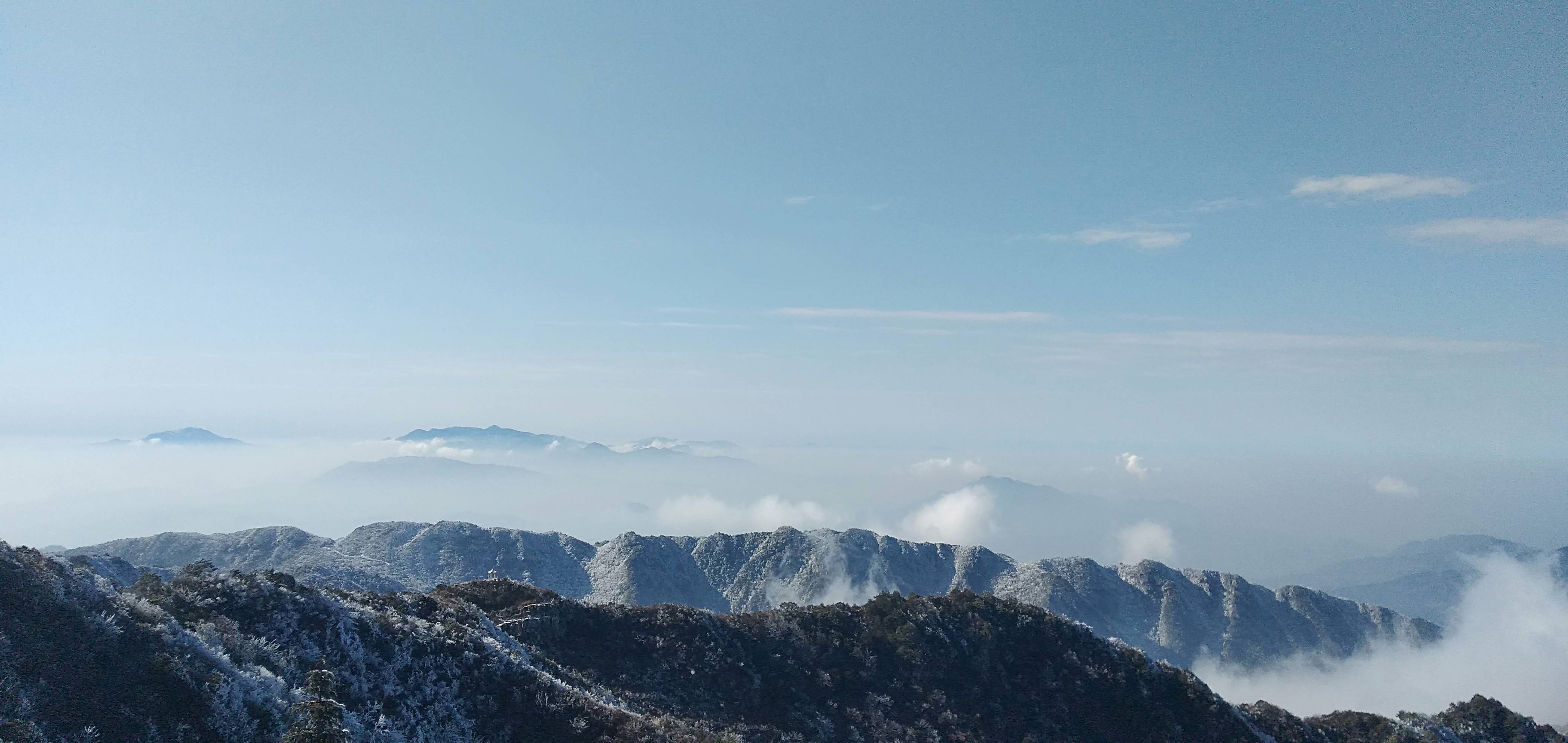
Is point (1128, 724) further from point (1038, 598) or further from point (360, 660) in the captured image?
point (1038, 598)

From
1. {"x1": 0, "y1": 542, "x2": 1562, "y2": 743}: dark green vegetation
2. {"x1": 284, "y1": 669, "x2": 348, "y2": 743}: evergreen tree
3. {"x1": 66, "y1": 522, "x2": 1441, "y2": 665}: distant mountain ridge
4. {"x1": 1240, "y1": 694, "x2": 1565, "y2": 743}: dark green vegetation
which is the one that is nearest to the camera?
{"x1": 284, "y1": 669, "x2": 348, "y2": 743}: evergreen tree

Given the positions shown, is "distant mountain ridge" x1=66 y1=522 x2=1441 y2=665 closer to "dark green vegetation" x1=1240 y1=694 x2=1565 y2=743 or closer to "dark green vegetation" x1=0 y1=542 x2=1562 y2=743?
"dark green vegetation" x1=1240 y1=694 x2=1565 y2=743

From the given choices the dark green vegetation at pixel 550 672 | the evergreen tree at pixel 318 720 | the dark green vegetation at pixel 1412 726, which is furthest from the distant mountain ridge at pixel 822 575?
the evergreen tree at pixel 318 720

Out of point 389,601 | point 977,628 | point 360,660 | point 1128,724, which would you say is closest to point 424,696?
point 360,660

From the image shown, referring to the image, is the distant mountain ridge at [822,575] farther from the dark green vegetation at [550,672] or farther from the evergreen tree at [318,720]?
the evergreen tree at [318,720]

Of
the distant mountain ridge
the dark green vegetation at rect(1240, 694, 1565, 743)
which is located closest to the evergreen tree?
the dark green vegetation at rect(1240, 694, 1565, 743)

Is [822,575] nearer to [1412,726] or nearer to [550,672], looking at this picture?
[1412,726]
